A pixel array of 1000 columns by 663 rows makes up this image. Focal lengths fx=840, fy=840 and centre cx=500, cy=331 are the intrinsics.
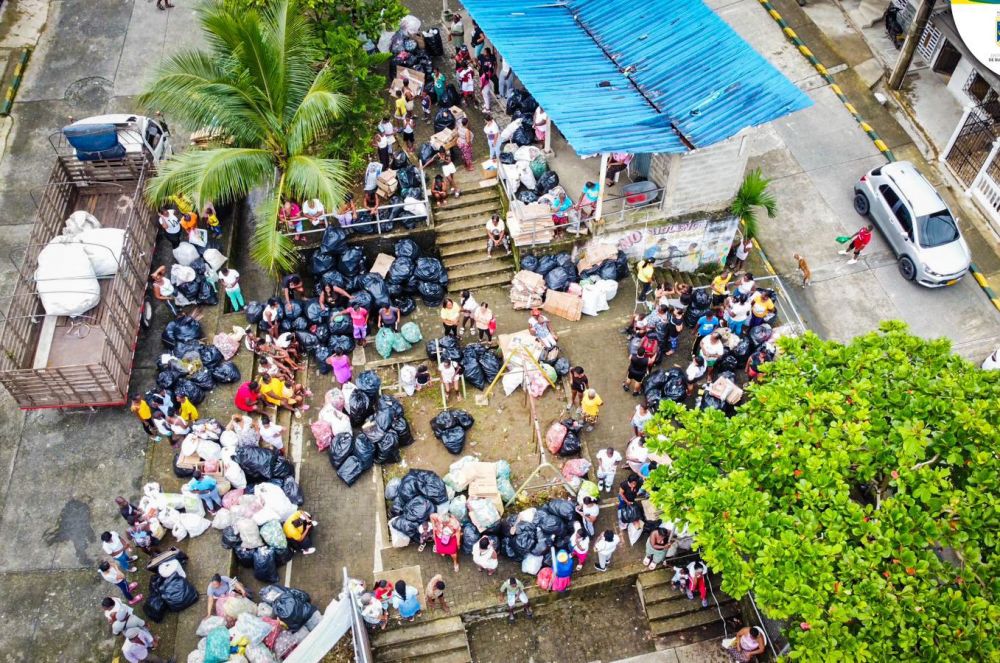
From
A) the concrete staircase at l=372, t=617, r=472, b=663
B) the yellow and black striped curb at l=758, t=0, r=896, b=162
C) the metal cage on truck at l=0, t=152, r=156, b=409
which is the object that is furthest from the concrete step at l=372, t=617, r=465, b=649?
the yellow and black striped curb at l=758, t=0, r=896, b=162

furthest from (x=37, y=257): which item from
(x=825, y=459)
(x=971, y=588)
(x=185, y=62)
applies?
(x=971, y=588)

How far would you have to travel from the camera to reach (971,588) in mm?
9078

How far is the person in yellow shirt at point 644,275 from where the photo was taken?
15.7 metres

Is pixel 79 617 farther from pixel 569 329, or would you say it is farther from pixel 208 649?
pixel 569 329

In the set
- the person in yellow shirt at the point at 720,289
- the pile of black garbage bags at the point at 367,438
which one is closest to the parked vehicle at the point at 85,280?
the pile of black garbage bags at the point at 367,438

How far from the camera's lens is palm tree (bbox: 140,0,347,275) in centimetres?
1444

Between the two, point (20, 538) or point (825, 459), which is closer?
point (825, 459)

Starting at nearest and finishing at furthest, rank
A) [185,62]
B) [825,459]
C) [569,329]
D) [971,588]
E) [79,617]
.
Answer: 1. [971,588]
2. [825,459]
3. [79,617]
4. [185,62]
5. [569,329]

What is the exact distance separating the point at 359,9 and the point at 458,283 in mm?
6001

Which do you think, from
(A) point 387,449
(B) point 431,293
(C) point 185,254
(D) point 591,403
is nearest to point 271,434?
(A) point 387,449

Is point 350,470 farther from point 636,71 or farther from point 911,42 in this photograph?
point 911,42

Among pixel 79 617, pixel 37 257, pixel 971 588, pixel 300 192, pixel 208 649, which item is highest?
pixel 971 588

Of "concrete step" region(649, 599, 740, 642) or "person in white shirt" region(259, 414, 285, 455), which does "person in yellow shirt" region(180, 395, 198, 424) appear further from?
"concrete step" region(649, 599, 740, 642)

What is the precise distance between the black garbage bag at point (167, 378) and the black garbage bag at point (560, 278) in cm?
698
